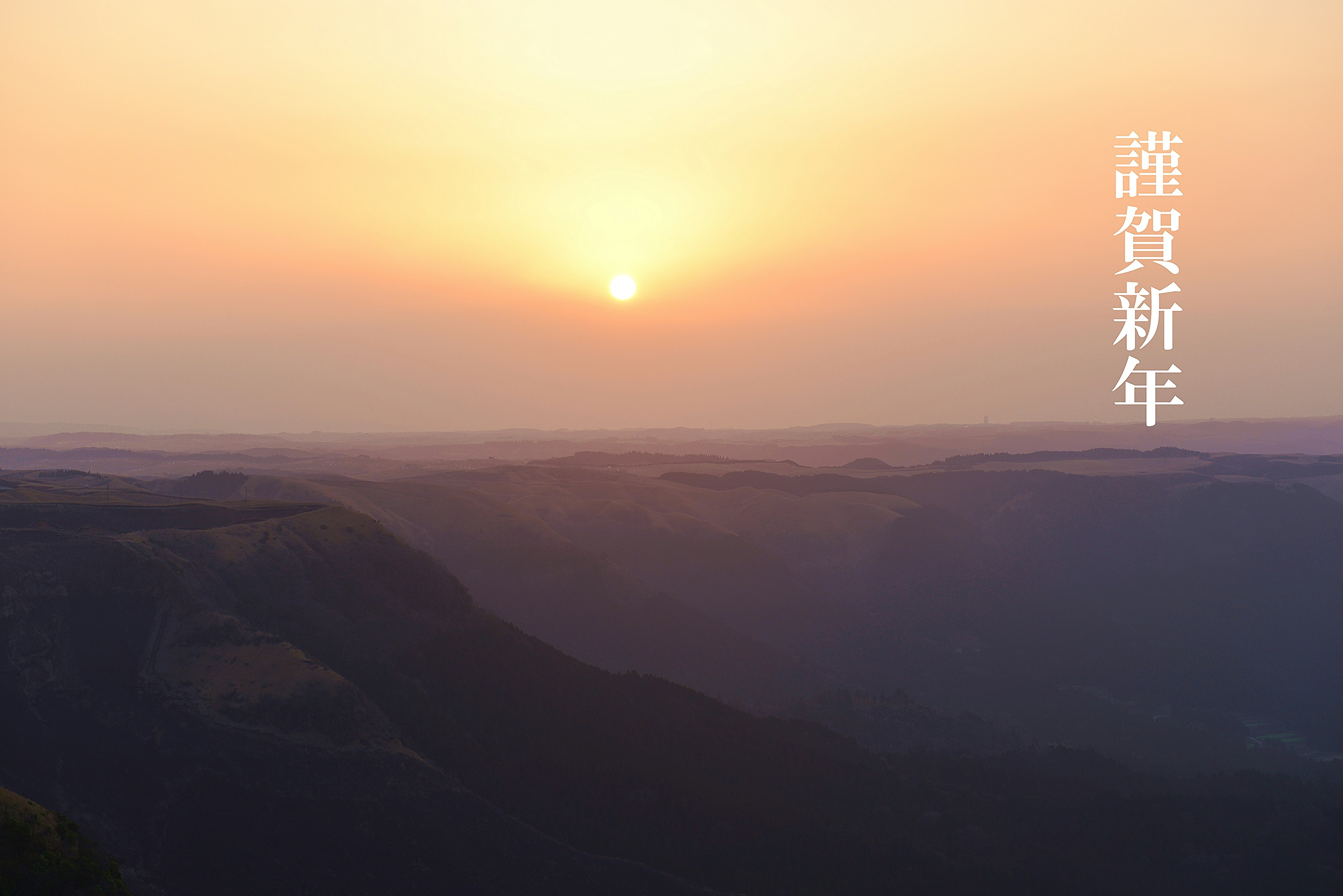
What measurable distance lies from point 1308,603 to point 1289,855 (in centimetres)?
7383

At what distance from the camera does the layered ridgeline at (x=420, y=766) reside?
31.9 m

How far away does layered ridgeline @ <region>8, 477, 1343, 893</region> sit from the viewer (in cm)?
3188

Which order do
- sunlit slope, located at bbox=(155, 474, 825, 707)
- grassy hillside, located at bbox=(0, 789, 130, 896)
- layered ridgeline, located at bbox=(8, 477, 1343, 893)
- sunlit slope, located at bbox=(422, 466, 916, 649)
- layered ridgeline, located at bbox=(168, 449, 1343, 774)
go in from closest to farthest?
grassy hillside, located at bbox=(0, 789, 130, 896)
layered ridgeline, located at bbox=(8, 477, 1343, 893)
sunlit slope, located at bbox=(155, 474, 825, 707)
layered ridgeline, located at bbox=(168, 449, 1343, 774)
sunlit slope, located at bbox=(422, 466, 916, 649)

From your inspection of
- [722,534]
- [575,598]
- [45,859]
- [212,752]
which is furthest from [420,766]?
[722,534]

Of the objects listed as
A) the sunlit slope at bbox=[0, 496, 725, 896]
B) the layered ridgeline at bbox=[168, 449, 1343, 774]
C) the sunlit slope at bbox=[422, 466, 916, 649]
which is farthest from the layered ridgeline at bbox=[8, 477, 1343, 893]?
the sunlit slope at bbox=[422, 466, 916, 649]

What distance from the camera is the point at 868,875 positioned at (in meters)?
39.5

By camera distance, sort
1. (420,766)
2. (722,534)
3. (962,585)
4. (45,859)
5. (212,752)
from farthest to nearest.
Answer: (722,534) < (962,585) < (420,766) < (212,752) < (45,859)

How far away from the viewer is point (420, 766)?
1438 inches

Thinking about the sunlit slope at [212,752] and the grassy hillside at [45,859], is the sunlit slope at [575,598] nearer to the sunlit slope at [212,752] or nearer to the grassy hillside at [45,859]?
the sunlit slope at [212,752]

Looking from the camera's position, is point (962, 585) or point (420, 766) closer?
point (420, 766)

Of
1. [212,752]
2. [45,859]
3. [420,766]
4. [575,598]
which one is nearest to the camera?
[45,859]

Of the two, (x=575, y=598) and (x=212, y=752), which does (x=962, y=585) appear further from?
(x=212, y=752)

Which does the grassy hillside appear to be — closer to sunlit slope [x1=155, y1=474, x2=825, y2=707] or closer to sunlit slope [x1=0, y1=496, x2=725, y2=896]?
sunlit slope [x1=0, y1=496, x2=725, y2=896]

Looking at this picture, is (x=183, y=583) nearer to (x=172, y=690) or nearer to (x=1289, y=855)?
(x=172, y=690)
